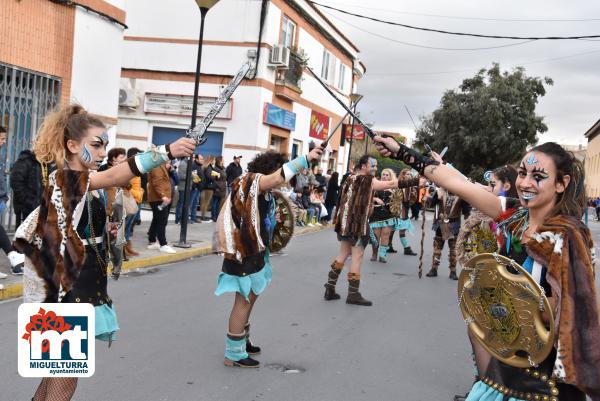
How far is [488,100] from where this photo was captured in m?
34.6

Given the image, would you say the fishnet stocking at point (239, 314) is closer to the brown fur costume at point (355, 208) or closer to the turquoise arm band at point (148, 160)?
Answer: the turquoise arm band at point (148, 160)

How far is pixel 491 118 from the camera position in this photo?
113 feet

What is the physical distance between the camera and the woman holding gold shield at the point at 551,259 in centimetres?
234

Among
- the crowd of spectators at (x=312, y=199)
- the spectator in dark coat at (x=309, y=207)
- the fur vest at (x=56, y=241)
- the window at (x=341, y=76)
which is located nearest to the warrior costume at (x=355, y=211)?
the fur vest at (x=56, y=241)

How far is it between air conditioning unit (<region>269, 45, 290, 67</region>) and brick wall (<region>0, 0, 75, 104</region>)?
9.45m

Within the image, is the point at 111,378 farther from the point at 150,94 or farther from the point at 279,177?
the point at 150,94

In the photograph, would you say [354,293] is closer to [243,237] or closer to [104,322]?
[243,237]

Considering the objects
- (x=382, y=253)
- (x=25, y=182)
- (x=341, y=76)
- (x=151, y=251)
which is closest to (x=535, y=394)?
(x=25, y=182)

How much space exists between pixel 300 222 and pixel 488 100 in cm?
2121

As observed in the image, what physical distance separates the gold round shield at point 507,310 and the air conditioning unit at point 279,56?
1775 centimetres

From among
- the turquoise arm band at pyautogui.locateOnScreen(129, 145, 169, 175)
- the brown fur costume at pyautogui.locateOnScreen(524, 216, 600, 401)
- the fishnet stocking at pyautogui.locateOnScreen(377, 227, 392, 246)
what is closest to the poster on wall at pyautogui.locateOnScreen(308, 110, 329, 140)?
the fishnet stocking at pyautogui.locateOnScreen(377, 227, 392, 246)

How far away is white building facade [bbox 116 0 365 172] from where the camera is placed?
19.8 metres

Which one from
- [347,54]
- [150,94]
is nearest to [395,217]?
[150,94]

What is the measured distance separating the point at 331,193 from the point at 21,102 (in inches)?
426
